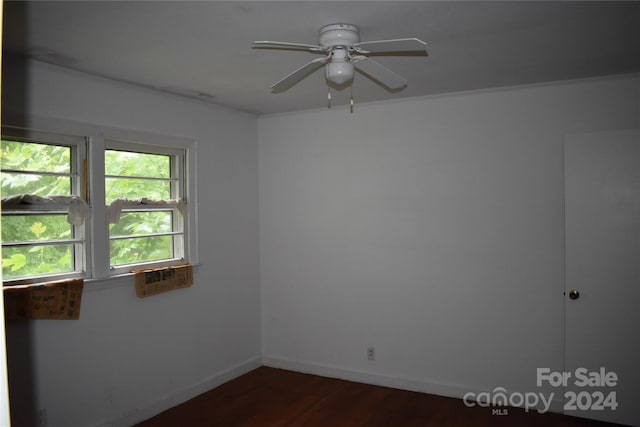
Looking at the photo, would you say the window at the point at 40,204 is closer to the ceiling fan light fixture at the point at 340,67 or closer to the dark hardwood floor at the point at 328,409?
the dark hardwood floor at the point at 328,409

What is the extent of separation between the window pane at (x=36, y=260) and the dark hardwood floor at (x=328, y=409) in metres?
1.39

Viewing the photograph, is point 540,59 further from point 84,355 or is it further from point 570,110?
point 84,355

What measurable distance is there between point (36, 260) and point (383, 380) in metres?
3.04

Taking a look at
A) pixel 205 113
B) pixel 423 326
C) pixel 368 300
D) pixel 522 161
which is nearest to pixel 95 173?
pixel 205 113

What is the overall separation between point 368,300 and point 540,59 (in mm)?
2506

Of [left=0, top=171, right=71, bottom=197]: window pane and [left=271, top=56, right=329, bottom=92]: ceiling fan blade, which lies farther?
[left=0, top=171, right=71, bottom=197]: window pane

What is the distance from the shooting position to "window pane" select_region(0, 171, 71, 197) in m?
3.05

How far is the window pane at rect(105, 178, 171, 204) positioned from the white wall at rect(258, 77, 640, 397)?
1.25 meters

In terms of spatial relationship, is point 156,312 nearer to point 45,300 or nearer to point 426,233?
point 45,300

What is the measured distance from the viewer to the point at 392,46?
229 centimetres

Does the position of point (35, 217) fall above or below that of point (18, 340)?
above

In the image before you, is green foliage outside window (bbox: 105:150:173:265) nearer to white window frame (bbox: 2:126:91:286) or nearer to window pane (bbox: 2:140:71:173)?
white window frame (bbox: 2:126:91:286)

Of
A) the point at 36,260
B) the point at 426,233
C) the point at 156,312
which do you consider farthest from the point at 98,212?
the point at 426,233

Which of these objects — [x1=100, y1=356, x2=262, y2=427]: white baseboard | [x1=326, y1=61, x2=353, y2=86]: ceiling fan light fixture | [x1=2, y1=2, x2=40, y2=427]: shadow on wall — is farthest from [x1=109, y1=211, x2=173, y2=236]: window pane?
[x1=326, y1=61, x2=353, y2=86]: ceiling fan light fixture
